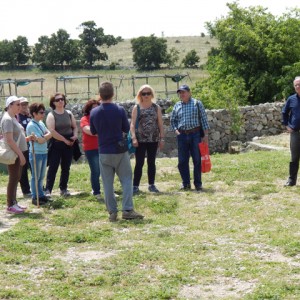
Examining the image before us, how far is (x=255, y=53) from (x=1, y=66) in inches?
1526

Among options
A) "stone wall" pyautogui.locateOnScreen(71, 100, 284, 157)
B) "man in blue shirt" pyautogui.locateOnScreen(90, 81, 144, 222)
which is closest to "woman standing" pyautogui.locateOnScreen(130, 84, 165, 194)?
"man in blue shirt" pyautogui.locateOnScreen(90, 81, 144, 222)

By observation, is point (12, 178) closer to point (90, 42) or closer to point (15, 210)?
point (15, 210)

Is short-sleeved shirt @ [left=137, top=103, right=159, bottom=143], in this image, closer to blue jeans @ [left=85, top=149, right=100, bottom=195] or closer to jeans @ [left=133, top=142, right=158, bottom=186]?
jeans @ [left=133, top=142, right=158, bottom=186]

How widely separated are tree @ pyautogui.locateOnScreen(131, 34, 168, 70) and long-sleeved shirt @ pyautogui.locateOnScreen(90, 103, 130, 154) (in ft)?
158

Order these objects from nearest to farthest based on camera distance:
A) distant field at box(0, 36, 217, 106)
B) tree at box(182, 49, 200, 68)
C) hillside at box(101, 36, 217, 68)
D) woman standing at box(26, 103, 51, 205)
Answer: woman standing at box(26, 103, 51, 205), distant field at box(0, 36, 217, 106), tree at box(182, 49, 200, 68), hillside at box(101, 36, 217, 68)

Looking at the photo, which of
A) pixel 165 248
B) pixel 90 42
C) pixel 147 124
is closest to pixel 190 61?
pixel 90 42

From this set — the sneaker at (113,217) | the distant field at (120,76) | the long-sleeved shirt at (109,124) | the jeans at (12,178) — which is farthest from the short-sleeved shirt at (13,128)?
the distant field at (120,76)

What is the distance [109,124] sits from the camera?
28.0ft

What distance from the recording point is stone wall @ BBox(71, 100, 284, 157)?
20.3 m

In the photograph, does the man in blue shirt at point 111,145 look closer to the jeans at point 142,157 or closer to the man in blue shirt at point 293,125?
the jeans at point 142,157

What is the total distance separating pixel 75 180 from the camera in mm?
12070

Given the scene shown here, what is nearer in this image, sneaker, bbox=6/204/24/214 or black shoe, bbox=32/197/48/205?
sneaker, bbox=6/204/24/214

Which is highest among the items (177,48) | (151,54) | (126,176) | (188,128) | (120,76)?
(177,48)

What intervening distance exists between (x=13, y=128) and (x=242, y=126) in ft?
41.2
